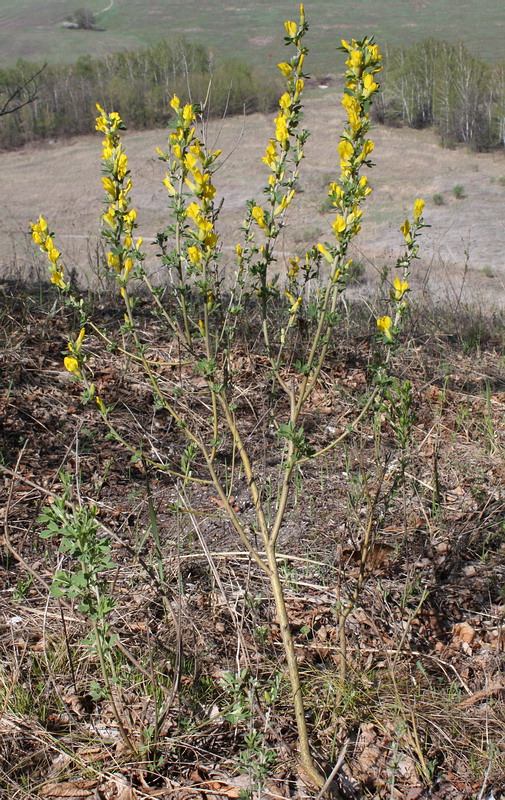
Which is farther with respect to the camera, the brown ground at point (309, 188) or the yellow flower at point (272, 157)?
the brown ground at point (309, 188)

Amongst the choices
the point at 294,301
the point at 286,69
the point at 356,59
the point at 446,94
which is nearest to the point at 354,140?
the point at 356,59

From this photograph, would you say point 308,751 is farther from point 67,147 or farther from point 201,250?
point 67,147

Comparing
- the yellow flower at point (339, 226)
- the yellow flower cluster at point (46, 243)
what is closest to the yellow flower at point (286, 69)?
the yellow flower at point (339, 226)

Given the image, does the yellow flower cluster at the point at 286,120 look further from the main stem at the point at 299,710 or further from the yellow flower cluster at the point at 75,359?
the main stem at the point at 299,710

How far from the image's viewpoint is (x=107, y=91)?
22500mm

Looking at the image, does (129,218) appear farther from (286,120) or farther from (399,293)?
(399,293)

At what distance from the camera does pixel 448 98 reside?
66.3 ft

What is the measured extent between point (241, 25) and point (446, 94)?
20.2 m

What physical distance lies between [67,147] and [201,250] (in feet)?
80.2

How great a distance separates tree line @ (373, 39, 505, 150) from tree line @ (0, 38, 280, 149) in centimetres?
434

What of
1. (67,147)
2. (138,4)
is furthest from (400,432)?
(138,4)

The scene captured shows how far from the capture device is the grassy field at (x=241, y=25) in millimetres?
29547

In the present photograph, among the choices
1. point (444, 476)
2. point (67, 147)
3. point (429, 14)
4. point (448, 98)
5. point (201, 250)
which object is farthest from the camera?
point (429, 14)

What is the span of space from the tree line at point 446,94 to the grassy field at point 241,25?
179 inches
